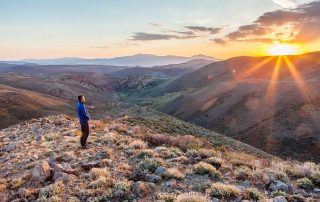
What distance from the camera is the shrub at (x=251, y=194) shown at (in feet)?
34.4

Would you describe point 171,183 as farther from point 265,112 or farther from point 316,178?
point 265,112

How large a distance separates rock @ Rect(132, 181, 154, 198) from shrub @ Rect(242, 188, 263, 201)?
2.83 m

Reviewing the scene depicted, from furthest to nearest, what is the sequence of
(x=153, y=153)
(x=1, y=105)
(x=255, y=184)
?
1. (x=1, y=105)
2. (x=153, y=153)
3. (x=255, y=184)

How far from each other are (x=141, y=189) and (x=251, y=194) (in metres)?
3.28

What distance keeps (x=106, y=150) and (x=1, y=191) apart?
584cm

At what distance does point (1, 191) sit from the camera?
12.7 meters

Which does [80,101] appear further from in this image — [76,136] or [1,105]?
[1,105]

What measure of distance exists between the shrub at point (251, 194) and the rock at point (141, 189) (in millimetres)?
2831

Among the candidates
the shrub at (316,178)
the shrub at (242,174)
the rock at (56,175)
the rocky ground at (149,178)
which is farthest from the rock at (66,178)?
the shrub at (316,178)

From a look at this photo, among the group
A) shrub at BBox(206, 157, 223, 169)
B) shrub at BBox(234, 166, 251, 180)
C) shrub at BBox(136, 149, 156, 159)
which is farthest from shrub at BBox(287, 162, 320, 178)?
shrub at BBox(136, 149, 156, 159)

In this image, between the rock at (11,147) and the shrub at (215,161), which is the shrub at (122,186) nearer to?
the shrub at (215,161)

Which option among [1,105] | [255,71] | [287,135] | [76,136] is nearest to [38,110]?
[1,105]

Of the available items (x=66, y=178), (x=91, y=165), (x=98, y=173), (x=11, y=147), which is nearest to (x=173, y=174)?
(x=98, y=173)

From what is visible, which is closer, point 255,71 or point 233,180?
point 233,180
